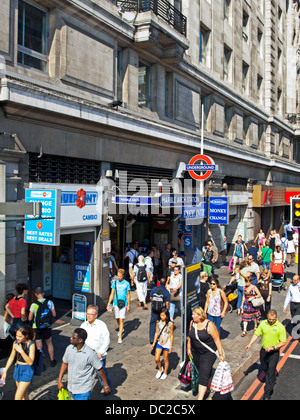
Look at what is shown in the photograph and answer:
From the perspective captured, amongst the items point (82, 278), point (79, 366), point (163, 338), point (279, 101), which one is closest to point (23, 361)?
point (79, 366)

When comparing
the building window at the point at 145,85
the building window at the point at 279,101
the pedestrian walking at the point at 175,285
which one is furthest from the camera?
the building window at the point at 279,101

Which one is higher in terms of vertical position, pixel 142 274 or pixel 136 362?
pixel 142 274

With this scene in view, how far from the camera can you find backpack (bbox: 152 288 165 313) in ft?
30.3

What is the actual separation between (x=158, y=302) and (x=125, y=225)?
25.8 feet

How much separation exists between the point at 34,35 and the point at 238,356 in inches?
393

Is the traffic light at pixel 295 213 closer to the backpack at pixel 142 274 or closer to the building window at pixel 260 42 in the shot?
the backpack at pixel 142 274

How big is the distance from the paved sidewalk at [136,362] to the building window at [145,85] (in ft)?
27.5

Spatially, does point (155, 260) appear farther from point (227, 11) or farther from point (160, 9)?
point (227, 11)

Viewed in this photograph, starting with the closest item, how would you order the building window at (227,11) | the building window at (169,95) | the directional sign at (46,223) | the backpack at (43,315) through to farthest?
the backpack at (43,315), the directional sign at (46,223), the building window at (169,95), the building window at (227,11)

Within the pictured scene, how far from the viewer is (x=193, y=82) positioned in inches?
794

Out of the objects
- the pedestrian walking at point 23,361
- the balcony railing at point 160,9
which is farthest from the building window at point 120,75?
the pedestrian walking at point 23,361

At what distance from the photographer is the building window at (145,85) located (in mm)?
16828

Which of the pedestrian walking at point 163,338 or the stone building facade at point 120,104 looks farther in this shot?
the stone building facade at point 120,104

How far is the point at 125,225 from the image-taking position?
55.5 ft
